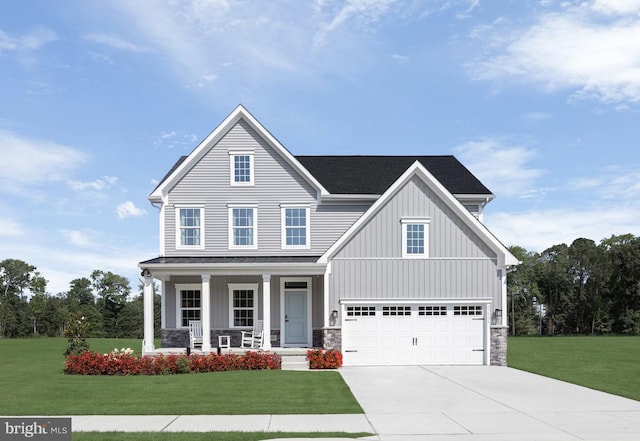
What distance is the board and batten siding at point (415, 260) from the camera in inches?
860

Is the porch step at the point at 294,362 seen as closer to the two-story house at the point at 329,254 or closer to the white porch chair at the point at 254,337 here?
the two-story house at the point at 329,254

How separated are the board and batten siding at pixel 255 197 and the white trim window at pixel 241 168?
6.5 inches

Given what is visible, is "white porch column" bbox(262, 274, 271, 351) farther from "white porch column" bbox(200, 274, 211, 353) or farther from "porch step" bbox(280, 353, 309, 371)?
"white porch column" bbox(200, 274, 211, 353)

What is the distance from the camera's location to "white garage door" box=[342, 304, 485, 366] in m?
21.5

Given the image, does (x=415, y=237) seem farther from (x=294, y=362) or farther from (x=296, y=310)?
(x=294, y=362)

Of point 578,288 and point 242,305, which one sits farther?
point 578,288

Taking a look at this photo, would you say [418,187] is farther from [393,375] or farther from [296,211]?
[393,375]

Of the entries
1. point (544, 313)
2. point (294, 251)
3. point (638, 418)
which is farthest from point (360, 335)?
point (544, 313)

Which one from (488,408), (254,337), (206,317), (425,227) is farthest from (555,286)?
(488,408)

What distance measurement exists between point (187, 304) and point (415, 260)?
31.3 ft

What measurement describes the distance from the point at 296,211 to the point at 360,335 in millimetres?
6192

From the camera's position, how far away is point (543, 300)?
6450 centimetres

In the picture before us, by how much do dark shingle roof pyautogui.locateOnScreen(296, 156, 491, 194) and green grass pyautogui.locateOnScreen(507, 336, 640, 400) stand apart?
744 cm

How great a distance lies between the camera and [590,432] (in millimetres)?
10477
